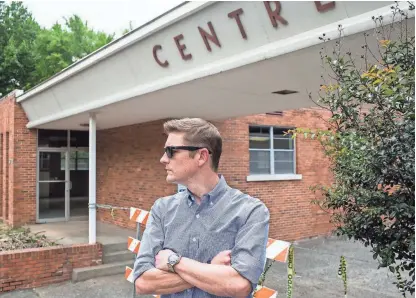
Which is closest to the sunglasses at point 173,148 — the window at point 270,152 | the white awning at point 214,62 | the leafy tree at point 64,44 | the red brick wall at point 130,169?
the white awning at point 214,62

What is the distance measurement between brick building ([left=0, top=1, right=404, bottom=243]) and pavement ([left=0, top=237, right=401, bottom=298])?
3.88 feet

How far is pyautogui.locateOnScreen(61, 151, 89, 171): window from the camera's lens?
12.8 meters

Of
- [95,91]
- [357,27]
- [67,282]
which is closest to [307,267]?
[67,282]

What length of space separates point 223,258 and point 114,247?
277 inches

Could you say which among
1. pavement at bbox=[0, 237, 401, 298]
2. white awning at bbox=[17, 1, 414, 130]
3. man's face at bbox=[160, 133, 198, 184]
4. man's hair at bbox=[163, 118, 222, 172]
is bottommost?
pavement at bbox=[0, 237, 401, 298]

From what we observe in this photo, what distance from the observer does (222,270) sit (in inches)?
75.5

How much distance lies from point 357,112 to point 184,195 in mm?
1207

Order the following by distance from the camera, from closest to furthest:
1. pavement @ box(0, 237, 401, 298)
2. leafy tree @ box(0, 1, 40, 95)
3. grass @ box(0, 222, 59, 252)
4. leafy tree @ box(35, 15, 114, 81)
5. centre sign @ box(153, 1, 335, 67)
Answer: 1. centre sign @ box(153, 1, 335, 67)
2. pavement @ box(0, 237, 401, 298)
3. grass @ box(0, 222, 59, 252)
4. leafy tree @ box(0, 1, 40, 95)
5. leafy tree @ box(35, 15, 114, 81)

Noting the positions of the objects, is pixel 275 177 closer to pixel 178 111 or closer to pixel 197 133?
pixel 178 111

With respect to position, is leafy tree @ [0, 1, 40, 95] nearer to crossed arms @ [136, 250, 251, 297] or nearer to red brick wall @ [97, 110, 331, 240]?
red brick wall @ [97, 110, 331, 240]

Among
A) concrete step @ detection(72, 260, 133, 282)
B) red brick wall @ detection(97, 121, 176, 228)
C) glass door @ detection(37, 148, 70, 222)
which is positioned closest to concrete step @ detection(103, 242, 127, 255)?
concrete step @ detection(72, 260, 133, 282)

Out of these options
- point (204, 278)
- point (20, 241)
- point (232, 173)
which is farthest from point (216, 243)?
point (232, 173)

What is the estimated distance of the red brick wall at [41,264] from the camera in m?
7.04

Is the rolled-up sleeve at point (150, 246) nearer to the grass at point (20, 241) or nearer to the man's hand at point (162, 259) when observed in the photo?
the man's hand at point (162, 259)
